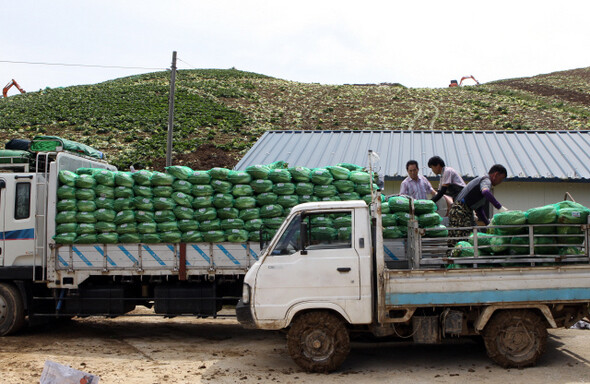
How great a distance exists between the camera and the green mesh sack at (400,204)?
7398 millimetres

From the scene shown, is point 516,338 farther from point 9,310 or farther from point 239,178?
point 9,310

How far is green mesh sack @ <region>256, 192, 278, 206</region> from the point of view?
820cm

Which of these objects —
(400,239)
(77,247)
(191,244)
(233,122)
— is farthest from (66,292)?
(233,122)

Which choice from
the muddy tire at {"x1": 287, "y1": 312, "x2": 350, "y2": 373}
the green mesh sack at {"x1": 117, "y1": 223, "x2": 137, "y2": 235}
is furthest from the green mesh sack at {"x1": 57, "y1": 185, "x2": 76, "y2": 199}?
the muddy tire at {"x1": 287, "y1": 312, "x2": 350, "y2": 373}

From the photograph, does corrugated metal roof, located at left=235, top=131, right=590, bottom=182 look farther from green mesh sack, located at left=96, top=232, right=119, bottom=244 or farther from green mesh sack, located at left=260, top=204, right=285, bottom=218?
green mesh sack, located at left=96, top=232, right=119, bottom=244

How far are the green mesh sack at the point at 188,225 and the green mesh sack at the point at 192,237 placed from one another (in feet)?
0.19

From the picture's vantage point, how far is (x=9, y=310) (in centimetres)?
854

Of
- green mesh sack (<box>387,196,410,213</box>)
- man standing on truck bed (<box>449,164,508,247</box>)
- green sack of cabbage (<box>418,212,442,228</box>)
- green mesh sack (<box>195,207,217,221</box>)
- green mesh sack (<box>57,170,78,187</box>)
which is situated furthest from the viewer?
green mesh sack (<box>57,170,78,187</box>)

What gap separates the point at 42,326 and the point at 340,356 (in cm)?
636

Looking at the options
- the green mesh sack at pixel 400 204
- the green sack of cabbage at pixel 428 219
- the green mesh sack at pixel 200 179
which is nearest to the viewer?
the green sack of cabbage at pixel 428 219

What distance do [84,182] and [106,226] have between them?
0.83m

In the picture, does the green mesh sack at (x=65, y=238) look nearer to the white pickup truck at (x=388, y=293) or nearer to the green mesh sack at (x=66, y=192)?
the green mesh sack at (x=66, y=192)

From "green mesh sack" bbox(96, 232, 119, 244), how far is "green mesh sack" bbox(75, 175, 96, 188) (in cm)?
85

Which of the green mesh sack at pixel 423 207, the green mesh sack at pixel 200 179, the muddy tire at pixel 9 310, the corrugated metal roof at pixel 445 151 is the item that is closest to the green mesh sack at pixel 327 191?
the green mesh sack at pixel 423 207
